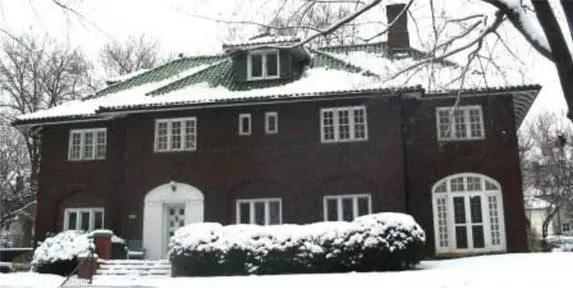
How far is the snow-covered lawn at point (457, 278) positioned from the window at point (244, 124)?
902 centimetres

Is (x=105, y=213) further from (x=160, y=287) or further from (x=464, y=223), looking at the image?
(x=464, y=223)

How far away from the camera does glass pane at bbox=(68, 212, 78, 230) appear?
28141mm

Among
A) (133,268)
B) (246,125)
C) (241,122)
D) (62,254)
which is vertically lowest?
(133,268)

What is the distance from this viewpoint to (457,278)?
1596 cm

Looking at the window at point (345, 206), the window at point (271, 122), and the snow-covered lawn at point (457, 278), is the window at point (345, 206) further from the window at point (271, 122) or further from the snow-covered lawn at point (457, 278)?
the snow-covered lawn at point (457, 278)

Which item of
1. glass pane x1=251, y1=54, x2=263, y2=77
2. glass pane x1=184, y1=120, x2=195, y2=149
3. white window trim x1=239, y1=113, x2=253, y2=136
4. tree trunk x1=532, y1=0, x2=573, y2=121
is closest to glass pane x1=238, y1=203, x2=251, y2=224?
white window trim x1=239, y1=113, x2=253, y2=136

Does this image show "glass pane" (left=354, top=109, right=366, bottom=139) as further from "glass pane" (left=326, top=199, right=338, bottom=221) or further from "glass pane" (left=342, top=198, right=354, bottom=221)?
"glass pane" (left=326, top=199, right=338, bottom=221)

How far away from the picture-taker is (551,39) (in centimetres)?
918

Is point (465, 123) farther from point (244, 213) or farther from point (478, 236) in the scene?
point (244, 213)

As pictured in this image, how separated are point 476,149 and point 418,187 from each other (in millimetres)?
2506

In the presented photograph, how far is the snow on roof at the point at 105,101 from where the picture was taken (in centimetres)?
2794

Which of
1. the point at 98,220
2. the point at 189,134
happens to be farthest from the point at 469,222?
the point at 98,220

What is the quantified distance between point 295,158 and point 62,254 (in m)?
8.74

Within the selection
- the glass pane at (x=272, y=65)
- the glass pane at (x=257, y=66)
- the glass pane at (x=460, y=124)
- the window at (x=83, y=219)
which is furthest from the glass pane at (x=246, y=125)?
the glass pane at (x=460, y=124)
